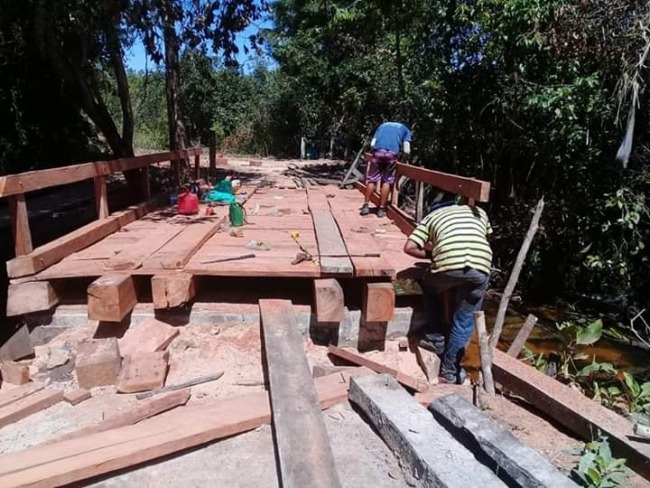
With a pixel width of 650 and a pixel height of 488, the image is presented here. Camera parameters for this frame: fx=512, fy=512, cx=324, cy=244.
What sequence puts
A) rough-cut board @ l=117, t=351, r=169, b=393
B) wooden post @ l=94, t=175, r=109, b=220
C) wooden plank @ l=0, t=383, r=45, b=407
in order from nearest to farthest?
wooden plank @ l=0, t=383, r=45, b=407, rough-cut board @ l=117, t=351, r=169, b=393, wooden post @ l=94, t=175, r=109, b=220

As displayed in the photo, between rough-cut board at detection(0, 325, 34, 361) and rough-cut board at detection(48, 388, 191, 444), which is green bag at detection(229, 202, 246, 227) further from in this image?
rough-cut board at detection(48, 388, 191, 444)

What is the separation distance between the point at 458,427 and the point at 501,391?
1.29 meters

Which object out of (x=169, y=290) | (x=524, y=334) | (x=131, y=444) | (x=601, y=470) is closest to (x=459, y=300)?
(x=524, y=334)

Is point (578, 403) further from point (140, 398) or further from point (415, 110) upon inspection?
point (415, 110)

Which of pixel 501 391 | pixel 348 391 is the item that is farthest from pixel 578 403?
pixel 348 391

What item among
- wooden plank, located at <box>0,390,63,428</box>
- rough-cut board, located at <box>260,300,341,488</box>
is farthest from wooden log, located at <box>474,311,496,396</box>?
wooden plank, located at <box>0,390,63,428</box>

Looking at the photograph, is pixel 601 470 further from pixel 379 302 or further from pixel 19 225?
pixel 19 225

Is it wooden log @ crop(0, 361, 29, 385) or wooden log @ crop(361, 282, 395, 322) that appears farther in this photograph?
wooden log @ crop(361, 282, 395, 322)

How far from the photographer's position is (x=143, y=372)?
A: 3449 millimetres

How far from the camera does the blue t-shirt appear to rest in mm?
6949

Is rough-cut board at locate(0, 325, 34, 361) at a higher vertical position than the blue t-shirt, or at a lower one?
lower

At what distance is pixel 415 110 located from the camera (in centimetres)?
1134

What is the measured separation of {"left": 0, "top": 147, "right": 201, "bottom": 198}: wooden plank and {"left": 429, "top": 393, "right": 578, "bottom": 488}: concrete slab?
3.31 metres

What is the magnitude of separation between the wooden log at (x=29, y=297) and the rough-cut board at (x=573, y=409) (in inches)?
137
